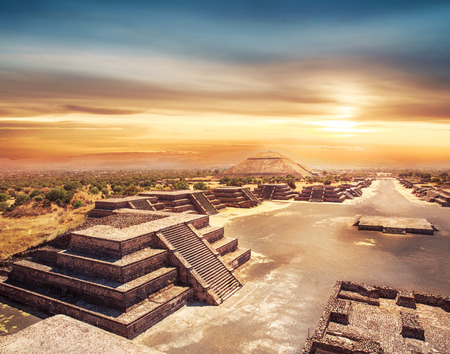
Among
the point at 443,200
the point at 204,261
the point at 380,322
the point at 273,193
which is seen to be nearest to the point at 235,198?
the point at 273,193

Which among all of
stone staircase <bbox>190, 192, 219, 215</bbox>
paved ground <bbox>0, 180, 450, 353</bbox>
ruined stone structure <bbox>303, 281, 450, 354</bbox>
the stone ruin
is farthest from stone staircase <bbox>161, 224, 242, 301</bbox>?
the stone ruin

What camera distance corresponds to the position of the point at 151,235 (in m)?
14.0

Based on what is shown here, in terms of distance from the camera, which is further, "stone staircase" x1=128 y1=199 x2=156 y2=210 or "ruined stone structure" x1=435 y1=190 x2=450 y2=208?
"ruined stone structure" x1=435 y1=190 x2=450 y2=208

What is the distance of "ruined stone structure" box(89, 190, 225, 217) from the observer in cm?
2331

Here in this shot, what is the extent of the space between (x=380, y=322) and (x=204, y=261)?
747 cm

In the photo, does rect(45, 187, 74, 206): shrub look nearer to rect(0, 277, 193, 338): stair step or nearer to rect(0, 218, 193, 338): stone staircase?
rect(0, 218, 193, 338): stone staircase

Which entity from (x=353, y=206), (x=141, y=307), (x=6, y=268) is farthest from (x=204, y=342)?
(x=353, y=206)

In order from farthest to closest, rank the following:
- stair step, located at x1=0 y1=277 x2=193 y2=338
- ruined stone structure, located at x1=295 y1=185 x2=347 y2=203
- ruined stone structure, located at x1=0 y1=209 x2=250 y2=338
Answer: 1. ruined stone structure, located at x1=295 y1=185 x2=347 y2=203
2. ruined stone structure, located at x1=0 y1=209 x2=250 y2=338
3. stair step, located at x1=0 y1=277 x2=193 y2=338

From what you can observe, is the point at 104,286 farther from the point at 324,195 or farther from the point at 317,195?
the point at 324,195

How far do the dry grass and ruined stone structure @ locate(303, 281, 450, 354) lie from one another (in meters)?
17.4

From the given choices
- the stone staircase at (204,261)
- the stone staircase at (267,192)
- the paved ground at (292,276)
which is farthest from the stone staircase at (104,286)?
the stone staircase at (267,192)

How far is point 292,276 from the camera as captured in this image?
14.9m

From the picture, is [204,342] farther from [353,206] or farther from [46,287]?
[353,206]

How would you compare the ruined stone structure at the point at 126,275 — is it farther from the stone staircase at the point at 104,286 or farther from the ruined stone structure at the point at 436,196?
the ruined stone structure at the point at 436,196
